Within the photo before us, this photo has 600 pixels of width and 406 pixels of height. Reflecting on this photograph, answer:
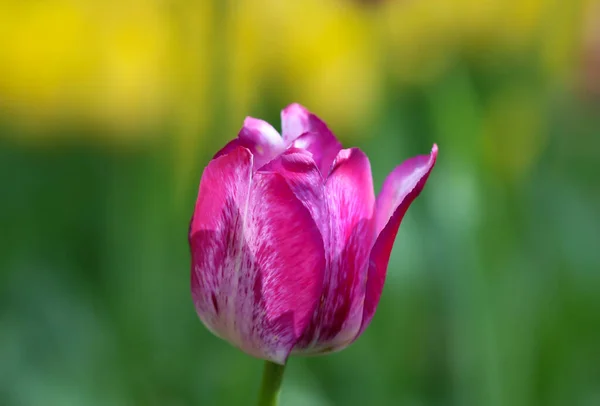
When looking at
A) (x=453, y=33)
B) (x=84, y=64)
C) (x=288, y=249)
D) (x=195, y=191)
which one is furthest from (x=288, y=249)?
(x=453, y=33)

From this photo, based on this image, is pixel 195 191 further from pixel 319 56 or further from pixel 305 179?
pixel 319 56

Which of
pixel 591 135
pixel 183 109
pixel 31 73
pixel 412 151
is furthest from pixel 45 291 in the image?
pixel 591 135

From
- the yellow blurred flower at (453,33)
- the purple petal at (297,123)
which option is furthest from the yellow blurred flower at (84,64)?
the purple petal at (297,123)

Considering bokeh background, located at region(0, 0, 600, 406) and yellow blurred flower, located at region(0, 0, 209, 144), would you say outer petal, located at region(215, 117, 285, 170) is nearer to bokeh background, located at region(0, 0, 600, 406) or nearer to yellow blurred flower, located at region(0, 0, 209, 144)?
bokeh background, located at region(0, 0, 600, 406)

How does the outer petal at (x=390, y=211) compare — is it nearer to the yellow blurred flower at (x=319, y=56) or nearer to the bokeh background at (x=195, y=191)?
the bokeh background at (x=195, y=191)

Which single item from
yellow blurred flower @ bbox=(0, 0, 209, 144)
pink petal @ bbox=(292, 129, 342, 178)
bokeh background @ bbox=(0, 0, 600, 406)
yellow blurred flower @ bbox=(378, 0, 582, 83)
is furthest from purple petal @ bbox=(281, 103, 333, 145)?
yellow blurred flower @ bbox=(0, 0, 209, 144)

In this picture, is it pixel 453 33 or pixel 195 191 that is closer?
pixel 195 191
